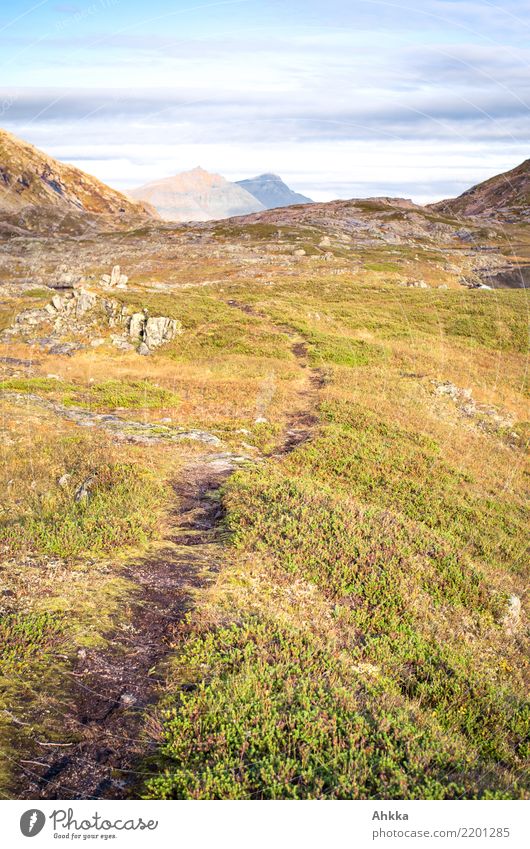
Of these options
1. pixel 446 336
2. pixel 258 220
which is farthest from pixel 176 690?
pixel 258 220

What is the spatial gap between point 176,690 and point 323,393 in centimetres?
2236

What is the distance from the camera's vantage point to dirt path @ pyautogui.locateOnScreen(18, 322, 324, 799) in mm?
6137

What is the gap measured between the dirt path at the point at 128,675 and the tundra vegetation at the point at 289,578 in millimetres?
121

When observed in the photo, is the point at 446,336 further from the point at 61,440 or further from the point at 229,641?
the point at 229,641

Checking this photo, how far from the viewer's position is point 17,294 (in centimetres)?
5575

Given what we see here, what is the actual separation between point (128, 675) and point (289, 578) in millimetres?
3782

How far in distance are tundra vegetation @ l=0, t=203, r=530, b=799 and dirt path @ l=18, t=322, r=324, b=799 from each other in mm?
121

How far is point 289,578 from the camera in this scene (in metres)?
10.5

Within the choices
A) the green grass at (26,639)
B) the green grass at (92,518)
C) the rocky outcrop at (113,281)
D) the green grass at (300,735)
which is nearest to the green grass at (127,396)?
the green grass at (92,518)

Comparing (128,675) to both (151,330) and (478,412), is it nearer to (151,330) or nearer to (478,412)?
(478,412)

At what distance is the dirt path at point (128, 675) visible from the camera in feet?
20.1

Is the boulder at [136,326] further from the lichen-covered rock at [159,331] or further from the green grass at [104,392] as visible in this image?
the green grass at [104,392]

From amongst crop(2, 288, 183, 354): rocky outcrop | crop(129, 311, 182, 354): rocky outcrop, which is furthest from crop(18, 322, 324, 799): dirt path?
crop(2, 288, 183, 354): rocky outcrop

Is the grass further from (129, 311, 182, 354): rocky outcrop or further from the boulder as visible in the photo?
the boulder
